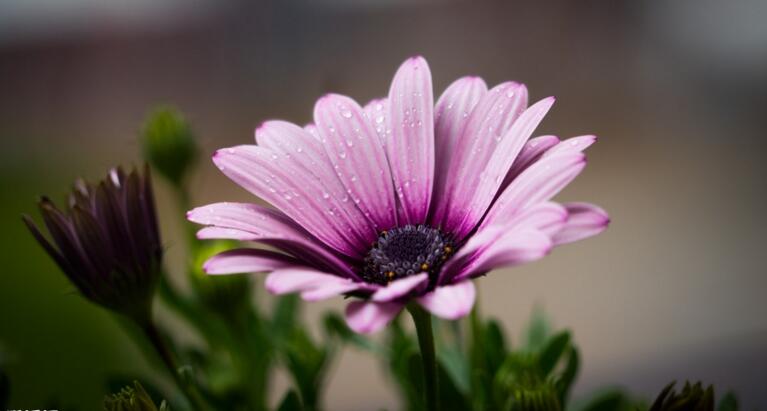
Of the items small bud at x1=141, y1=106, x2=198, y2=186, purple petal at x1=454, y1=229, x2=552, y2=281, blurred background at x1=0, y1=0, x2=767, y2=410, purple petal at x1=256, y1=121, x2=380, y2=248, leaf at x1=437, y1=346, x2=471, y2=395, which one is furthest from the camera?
blurred background at x1=0, y1=0, x2=767, y2=410

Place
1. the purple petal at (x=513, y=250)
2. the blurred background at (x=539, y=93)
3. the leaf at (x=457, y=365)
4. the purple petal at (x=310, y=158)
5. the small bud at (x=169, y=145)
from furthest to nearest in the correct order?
the blurred background at (x=539, y=93), the small bud at (x=169, y=145), the leaf at (x=457, y=365), the purple petal at (x=310, y=158), the purple petal at (x=513, y=250)

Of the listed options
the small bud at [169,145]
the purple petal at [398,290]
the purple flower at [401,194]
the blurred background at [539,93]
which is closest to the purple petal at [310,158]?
the purple flower at [401,194]

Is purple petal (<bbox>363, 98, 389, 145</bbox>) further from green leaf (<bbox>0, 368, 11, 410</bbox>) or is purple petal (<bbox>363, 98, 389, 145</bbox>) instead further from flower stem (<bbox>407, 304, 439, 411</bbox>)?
green leaf (<bbox>0, 368, 11, 410</bbox>)

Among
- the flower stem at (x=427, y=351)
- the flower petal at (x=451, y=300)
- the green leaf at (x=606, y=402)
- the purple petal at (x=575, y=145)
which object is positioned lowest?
the green leaf at (x=606, y=402)

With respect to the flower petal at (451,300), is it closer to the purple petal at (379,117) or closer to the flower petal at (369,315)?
the flower petal at (369,315)

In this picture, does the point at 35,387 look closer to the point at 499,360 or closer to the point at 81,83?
the point at 499,360

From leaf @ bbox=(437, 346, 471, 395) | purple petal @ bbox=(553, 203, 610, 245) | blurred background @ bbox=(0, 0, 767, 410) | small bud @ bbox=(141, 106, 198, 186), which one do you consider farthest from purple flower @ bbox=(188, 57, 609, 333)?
blurred background @ bbox=(0, 0, 767, 410)
